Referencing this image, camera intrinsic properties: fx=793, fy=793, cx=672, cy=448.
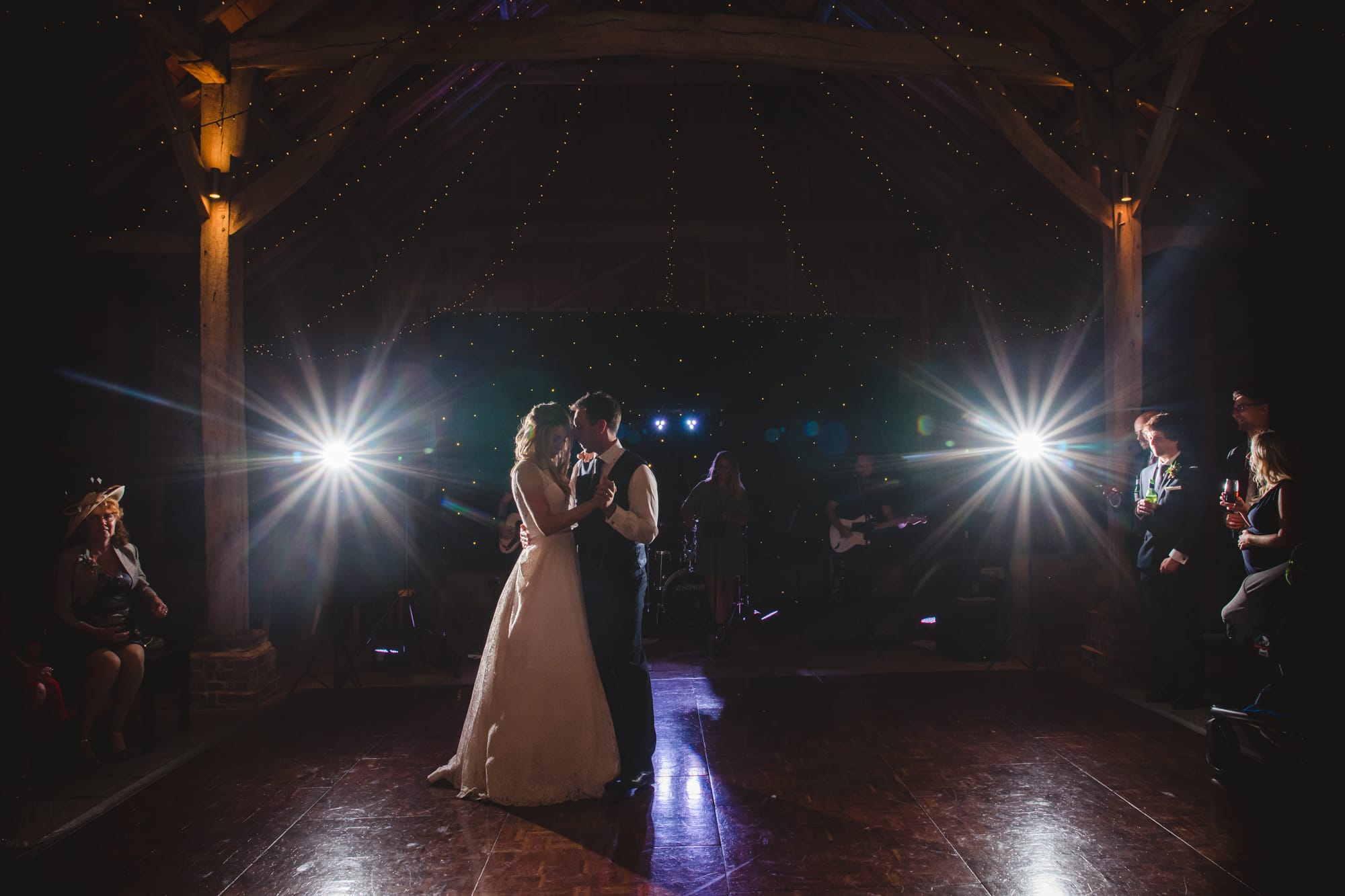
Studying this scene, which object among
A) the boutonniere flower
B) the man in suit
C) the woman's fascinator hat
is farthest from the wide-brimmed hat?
the man in suit

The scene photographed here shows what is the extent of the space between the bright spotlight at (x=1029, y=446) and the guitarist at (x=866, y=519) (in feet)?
7.38

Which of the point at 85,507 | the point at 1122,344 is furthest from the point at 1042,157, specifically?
the point at 85,507

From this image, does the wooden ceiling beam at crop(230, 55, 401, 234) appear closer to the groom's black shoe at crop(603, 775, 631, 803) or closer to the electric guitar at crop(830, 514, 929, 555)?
the groom's black shoe at crop(603, 775, 631, 803)

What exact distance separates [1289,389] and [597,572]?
636 centimetres

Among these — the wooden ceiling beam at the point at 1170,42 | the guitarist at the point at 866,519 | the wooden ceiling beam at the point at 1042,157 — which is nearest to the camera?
the wooden ceiling beam at the point at 1170,42

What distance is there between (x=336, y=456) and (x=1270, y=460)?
7.72 metres

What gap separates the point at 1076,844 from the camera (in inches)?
112

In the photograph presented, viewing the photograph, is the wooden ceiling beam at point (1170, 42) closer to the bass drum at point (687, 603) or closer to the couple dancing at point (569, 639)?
the couple dancing at point (569, 639)

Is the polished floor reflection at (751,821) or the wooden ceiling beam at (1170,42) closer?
the polished floor reflection at (751,821)

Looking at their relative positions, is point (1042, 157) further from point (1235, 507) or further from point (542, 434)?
point (542, 434)

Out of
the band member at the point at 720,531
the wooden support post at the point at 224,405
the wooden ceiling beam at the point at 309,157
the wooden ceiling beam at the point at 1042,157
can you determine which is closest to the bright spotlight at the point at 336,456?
the wooden support post at the point at 224,405

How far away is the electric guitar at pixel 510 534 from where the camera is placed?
6220 millimetres

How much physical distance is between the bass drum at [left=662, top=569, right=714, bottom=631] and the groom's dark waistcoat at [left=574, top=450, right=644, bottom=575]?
12.1 feet

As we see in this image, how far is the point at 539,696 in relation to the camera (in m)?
3.20
